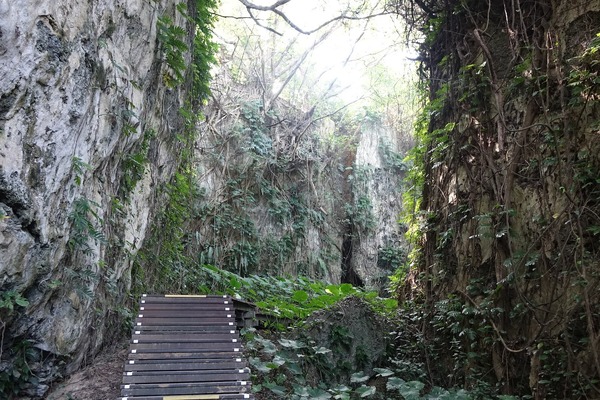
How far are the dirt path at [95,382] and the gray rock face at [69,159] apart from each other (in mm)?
146

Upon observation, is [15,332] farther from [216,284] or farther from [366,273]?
[366,273]

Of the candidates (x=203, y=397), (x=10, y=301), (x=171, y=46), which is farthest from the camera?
(x=171, y=46)

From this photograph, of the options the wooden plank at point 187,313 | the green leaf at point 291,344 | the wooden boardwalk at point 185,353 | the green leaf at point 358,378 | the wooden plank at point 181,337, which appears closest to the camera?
the wooden boardwalk at point 185,353

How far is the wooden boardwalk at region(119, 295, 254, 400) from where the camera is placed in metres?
3.85

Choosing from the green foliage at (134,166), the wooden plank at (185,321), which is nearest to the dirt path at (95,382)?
the wooden plank at (185,321)

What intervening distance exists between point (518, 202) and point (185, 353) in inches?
138

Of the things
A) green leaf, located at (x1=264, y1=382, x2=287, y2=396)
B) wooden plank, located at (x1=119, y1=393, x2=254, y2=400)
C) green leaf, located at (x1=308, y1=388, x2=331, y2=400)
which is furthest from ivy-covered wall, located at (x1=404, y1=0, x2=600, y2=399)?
wooden plank, located at (x1=119, y1=393, x2=254, y2=400)

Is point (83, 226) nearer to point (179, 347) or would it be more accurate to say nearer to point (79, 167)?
point (79, 167)

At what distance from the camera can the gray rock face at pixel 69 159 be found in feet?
10.7

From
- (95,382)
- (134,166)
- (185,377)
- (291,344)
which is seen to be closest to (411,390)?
(291,344)

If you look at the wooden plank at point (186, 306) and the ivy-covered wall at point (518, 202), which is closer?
the ivy-covered wall at point (518, 202)

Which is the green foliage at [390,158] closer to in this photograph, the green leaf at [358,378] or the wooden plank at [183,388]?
the green leaf at [358,378]

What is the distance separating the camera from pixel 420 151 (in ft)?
23.1

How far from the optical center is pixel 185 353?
4.24 meters
